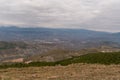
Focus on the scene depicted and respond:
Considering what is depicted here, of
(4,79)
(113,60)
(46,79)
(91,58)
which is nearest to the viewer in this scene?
(4,79)

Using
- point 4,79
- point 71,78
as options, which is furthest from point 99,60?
point 4,79

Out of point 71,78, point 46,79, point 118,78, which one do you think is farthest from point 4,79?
point 118,78

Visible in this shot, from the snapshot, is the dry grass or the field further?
the field

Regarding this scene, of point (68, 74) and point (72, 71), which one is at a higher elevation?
point (68, 74)

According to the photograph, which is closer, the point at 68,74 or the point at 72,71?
the point at 68,74

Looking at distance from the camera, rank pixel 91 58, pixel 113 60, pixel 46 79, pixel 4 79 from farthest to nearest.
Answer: pixel 91 58 < pixel 113 60 < pixel 46 79 < pixel 4 79

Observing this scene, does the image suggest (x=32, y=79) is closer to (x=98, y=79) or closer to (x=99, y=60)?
(x=98, y=79)

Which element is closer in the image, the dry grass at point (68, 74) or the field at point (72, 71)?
the dry grass at point (68, 74)

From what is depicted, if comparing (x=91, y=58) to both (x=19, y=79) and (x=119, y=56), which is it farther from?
(x=19, y=79)

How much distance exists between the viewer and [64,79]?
77.0ft

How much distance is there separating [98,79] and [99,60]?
20661mm

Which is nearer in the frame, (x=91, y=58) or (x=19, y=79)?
(x=19, y=79)

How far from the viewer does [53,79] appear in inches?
945

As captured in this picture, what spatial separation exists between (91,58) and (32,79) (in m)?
23.0
